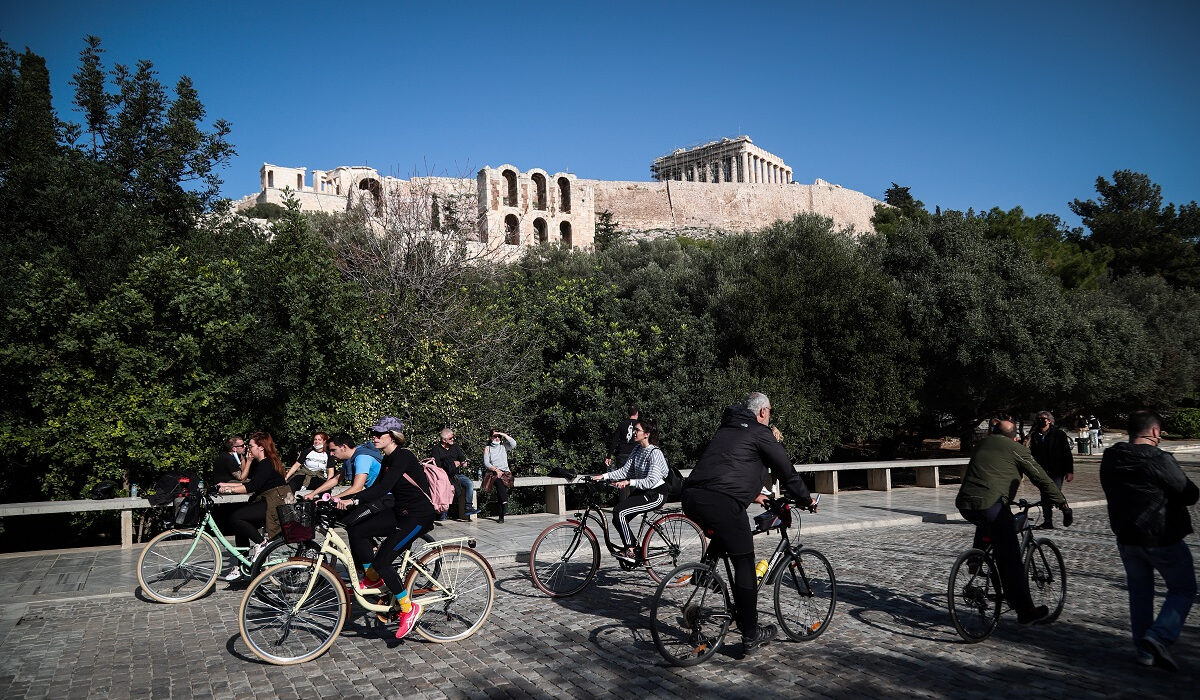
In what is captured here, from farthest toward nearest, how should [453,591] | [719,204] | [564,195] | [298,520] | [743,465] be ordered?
[719,204]
[564,195]
[298,520]
[453,591]
[743,465]

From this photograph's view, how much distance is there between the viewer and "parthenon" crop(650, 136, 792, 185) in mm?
128125

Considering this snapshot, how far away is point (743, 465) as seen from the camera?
16.8 feet

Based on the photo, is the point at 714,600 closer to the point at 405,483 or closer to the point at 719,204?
the point at 405,483

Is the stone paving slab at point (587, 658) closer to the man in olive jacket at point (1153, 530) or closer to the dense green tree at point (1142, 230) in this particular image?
the man in olive jacket at point (1153, 530)

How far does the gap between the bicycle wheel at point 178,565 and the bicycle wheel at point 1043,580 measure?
7446mm

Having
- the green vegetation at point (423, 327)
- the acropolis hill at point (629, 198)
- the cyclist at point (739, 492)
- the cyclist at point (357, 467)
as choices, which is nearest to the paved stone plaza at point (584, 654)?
the cyclist at point (739, 492)

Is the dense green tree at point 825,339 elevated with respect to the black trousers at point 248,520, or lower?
elevated

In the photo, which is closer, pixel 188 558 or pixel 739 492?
pixel 739 492

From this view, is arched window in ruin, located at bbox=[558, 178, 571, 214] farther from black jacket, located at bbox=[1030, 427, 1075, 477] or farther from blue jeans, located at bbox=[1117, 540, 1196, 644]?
blue jeans, located at bbox=[1117, 540, 1196, 644]

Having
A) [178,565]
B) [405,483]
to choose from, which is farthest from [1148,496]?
[178,565]

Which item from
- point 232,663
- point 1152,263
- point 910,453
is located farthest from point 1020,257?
point 1152,263

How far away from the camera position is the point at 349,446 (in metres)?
7.34

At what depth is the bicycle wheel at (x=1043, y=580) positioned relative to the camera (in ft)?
20.0

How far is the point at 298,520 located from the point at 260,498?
201 cm
